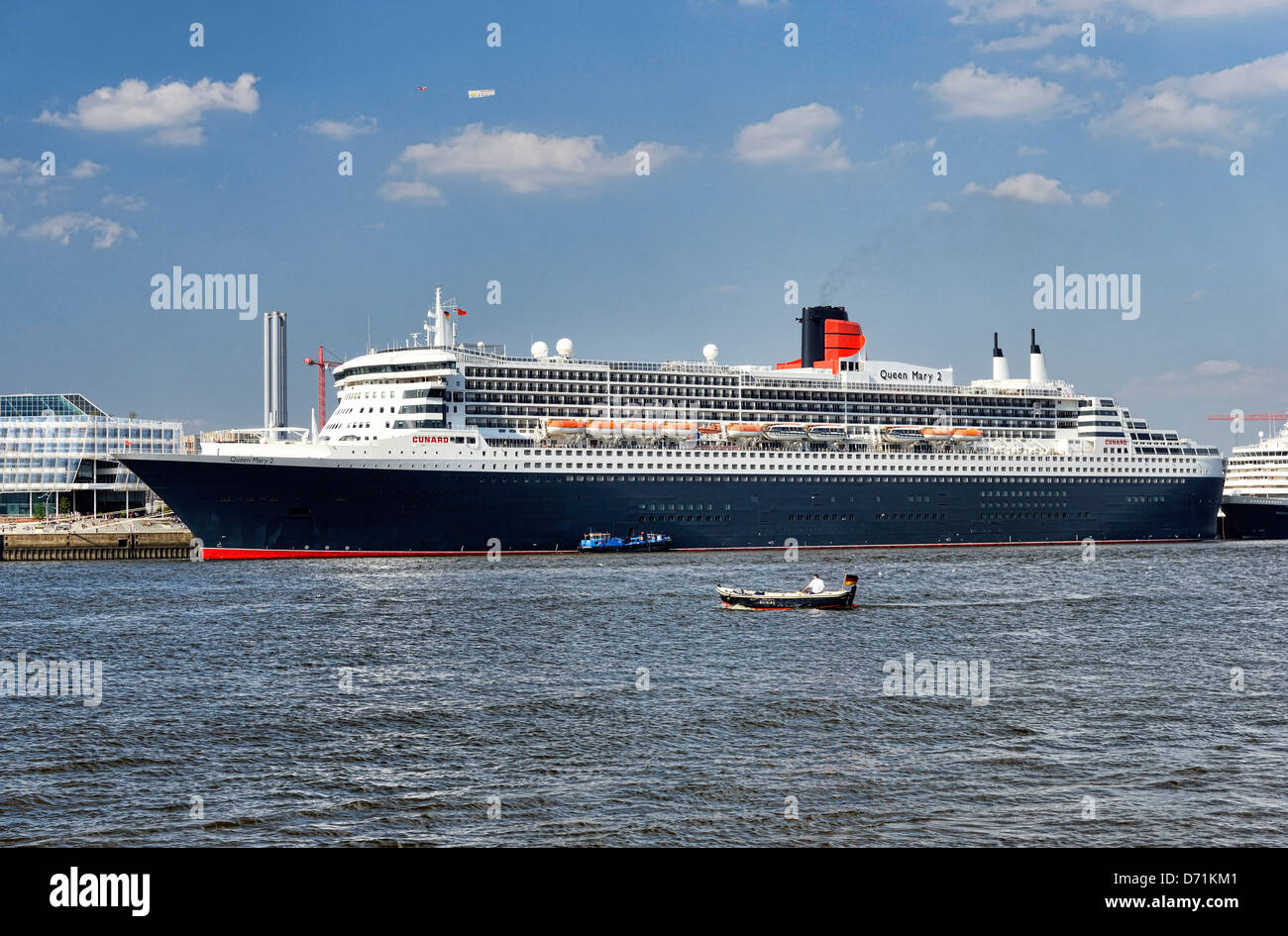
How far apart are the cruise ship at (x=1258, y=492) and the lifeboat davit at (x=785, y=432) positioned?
51.2 meters

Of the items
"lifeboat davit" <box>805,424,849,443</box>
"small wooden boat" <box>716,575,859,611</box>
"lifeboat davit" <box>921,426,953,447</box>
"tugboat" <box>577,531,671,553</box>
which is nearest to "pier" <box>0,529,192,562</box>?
"tugboat" <box>577,531,671,553</box>

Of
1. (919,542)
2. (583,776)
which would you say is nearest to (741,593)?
(583,776)

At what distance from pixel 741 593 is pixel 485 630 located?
1098 cm

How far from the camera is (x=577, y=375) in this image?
81562 millimetres

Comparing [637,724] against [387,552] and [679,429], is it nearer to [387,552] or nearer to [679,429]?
[387,552]

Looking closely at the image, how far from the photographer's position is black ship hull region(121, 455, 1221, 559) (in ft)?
223

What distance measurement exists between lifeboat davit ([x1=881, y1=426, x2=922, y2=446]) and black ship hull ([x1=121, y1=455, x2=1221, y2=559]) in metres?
4.12

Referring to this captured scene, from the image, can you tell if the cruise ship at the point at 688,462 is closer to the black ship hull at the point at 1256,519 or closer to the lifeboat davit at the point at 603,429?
the lifeboat davit at the point at 603,429

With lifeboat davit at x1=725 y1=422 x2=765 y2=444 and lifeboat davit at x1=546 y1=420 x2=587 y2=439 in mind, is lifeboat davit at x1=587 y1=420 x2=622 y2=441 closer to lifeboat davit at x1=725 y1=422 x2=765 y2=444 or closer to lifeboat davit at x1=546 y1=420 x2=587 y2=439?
lifeboat davit at x1=546 y1=420 x2=587 y2=439

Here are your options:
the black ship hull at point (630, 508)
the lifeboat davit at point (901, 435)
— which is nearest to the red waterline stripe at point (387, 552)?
the black ship hull at point (630, 508)

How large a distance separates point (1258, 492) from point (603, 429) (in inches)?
3232

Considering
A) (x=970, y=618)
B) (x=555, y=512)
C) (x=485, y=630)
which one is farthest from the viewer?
(x=555, y=512)

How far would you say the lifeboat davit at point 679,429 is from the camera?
270 ft
